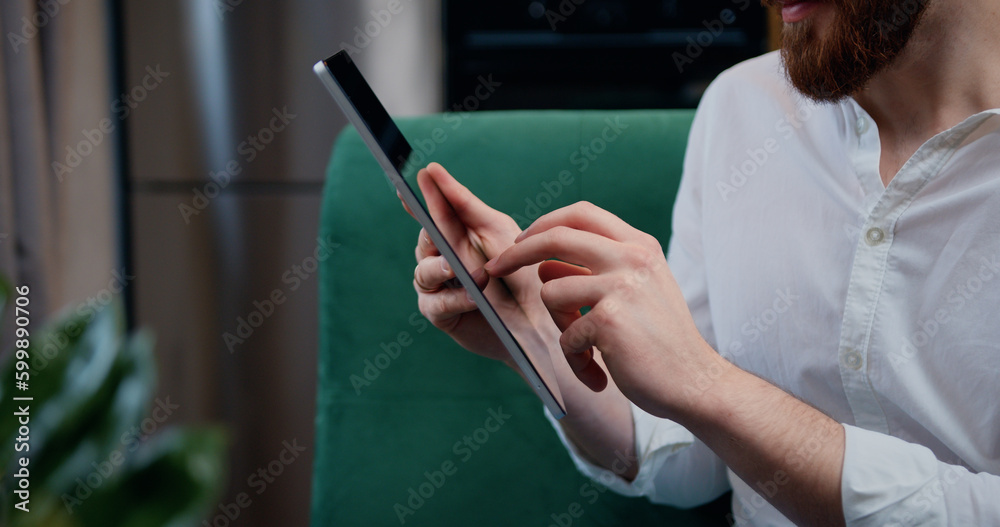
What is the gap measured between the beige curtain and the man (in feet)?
3.69

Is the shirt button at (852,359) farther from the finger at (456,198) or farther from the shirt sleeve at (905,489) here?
the finger at (456,198)

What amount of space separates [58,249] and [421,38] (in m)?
1.03

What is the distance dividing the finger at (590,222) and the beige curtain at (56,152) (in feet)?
3.72

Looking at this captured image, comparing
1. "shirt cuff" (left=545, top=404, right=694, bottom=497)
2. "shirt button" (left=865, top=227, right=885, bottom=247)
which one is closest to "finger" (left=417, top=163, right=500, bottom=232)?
"shirt cuff" (left=545, top=404, right=694, bottom=497)

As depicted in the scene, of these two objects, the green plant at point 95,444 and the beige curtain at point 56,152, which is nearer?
the green plant at point 95,444

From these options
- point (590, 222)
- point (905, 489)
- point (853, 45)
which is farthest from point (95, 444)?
point (853, 45)

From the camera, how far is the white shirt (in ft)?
2.00

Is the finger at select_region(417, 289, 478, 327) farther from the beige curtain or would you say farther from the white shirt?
the beige curtain

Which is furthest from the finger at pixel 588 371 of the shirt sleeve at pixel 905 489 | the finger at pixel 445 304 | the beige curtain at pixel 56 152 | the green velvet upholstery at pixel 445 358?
the beige curtain at pixel 56 152

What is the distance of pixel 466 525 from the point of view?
3.06 feet

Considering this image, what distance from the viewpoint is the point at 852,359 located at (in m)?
0.71

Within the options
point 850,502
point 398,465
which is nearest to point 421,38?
point 398,465

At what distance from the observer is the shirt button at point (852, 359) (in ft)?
2.32

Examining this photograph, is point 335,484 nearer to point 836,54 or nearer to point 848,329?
point 848,329
